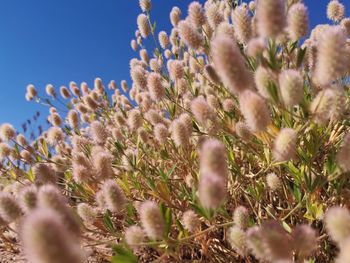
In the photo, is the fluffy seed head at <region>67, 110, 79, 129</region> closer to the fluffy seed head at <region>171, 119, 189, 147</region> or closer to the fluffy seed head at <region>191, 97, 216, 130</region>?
the fluffy seed head at <region>171, 119, 189, 147</region>

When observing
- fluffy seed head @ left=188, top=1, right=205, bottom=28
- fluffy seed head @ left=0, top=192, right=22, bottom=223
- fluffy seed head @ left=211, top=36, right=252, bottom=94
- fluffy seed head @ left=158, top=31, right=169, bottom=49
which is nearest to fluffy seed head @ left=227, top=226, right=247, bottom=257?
fluffy seed head @ left=211, top=36, right=252, bottom=94

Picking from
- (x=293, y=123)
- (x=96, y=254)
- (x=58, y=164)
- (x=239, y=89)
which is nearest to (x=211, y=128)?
(x=293, y=123)

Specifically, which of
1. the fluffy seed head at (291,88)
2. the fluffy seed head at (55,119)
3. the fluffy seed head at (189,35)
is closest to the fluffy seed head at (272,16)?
the fluffy seed head at (291,88)

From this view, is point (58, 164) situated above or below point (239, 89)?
above

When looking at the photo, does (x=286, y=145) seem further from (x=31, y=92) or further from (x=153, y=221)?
(x=31, y=92)

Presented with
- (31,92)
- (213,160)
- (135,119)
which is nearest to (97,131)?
(135,119)

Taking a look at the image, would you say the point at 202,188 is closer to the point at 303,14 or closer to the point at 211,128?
the point at 211,128
